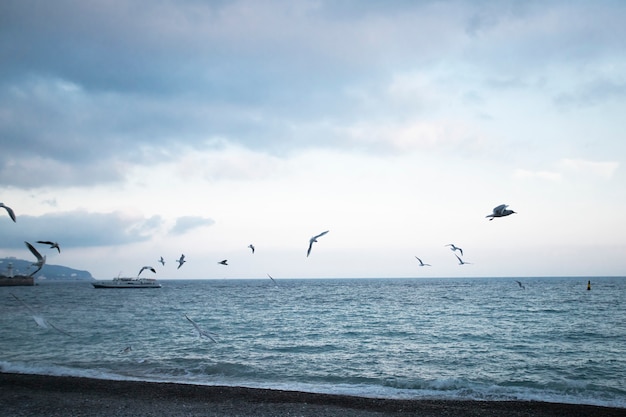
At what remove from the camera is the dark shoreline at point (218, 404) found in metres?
13.5

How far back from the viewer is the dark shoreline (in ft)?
44.2

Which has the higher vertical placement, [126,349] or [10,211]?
[10,211]

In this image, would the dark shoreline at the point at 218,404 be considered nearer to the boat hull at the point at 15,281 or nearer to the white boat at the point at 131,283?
the white boat at the point at 131,283

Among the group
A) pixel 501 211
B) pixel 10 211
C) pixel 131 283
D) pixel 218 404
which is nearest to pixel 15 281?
pixel 131 283

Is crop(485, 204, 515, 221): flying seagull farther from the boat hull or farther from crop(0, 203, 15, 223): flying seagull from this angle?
the boat hull

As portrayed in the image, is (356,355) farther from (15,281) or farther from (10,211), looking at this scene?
(15,281)

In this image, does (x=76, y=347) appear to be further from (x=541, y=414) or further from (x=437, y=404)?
(x=541, y=414)

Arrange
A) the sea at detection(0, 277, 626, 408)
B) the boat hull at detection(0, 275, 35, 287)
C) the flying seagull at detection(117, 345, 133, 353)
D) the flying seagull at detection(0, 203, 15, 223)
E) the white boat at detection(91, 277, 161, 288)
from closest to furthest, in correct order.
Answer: the flying seagull at detection(0, 203, 15, 223) < the sea at detection(0, 277, 626, 408) < the flying seagull at detection(117, 345, 133, 353) < the white boat at detection(91, 277, 161, 288) < the boat hull at detection(0, 275, 35, 287)

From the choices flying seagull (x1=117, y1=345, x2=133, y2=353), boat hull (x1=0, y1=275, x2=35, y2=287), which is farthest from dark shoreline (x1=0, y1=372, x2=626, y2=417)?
boat hull (x1=0, y1=275, x2=35, y2=287)

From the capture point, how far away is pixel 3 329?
109 feet

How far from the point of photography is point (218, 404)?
14352 millimetres

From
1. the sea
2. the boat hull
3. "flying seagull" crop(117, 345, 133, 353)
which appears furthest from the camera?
the boat hull

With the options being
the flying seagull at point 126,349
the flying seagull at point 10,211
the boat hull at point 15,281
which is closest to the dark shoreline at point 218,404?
the flying seagull at point 10,211

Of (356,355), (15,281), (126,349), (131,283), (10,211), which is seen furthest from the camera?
(15,281)
